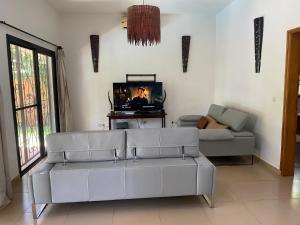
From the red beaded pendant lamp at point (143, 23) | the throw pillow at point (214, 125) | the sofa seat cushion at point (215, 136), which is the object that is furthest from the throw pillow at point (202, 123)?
the red beaded pendant lamp at point (143, 23)

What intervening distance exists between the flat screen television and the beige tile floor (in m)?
3.12

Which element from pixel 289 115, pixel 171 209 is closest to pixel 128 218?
pixel 171 209

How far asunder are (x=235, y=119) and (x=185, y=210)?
2114 millimetres

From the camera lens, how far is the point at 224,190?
3174 mm

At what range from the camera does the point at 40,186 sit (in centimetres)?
246

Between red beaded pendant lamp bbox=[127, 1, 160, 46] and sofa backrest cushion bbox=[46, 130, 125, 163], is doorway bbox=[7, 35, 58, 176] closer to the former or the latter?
sofa backrest cushion bbox=[46, 130, 125, 163]

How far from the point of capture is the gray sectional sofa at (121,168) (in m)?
2.49

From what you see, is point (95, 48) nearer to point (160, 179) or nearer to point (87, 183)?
point (87, 183)

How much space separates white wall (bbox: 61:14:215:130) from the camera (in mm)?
6008

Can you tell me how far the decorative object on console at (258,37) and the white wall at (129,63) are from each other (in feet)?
7.07

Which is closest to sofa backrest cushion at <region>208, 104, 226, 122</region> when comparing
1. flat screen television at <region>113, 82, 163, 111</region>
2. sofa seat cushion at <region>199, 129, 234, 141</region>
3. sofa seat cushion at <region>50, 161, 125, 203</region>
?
sofa seat cushion at <region>199, 129, 234, 141</region>

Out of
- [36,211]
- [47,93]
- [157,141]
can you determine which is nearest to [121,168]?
[157,141]

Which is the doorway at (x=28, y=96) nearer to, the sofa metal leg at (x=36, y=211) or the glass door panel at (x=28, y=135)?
the glass door panel at (x=28, y=135)

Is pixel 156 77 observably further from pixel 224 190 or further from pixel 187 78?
pixel 224 190
